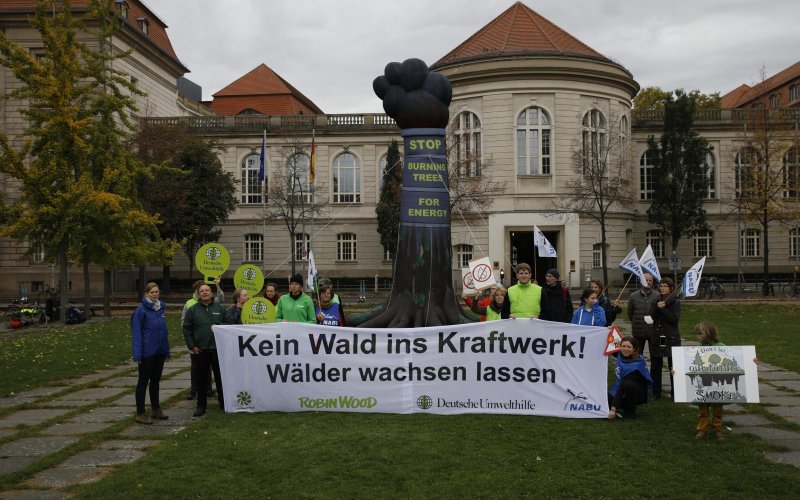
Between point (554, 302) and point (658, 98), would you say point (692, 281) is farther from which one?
point (658, 98)

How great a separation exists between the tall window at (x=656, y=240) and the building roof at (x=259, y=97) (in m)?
26.6

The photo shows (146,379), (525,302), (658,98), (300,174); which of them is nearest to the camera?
(146,379)

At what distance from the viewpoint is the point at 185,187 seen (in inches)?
1644

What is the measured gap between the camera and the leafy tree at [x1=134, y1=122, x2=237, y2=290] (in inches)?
1578

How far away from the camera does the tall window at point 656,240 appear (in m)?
48.4

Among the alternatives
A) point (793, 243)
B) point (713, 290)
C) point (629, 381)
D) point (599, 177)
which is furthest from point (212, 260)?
point (793, 243)

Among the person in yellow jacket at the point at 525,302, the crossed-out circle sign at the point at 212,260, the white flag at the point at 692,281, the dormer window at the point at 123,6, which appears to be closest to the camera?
the person in yellow jacket at the point at 525,302

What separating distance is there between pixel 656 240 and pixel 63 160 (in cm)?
3479

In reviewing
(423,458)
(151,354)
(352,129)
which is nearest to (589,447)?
(423,458)

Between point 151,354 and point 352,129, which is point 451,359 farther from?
point 352,129

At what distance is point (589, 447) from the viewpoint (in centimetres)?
866

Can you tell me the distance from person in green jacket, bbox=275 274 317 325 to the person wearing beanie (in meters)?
3.44

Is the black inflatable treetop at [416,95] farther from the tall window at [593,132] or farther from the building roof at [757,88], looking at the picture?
the building roof at [757,88]

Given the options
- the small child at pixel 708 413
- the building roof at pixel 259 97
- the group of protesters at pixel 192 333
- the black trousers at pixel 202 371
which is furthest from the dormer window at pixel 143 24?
the small child at pixel 708 413
